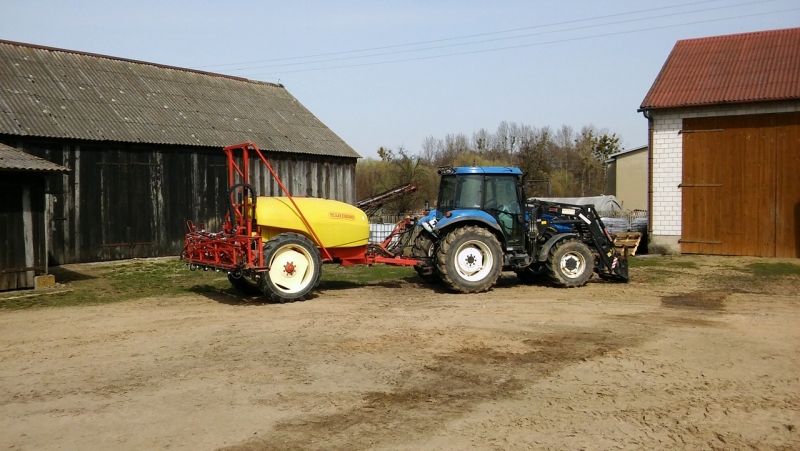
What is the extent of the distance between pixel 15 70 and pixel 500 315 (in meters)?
15.1

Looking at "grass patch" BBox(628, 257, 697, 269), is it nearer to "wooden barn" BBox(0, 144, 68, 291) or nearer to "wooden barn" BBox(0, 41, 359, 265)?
"wooden barn" BBox(0, 41, 359, 265)

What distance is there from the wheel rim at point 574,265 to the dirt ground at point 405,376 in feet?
5.44

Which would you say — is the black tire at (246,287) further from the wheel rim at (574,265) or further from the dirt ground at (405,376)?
the wheel rim at (574,265)

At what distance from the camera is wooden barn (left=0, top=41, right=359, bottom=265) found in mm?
17125

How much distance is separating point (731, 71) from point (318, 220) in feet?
42.7

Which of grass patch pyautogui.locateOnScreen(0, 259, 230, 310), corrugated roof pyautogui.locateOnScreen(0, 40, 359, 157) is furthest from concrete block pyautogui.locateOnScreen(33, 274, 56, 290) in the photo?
corrugated roof pyautogui.locateOnScreen(0, 40, 359, 157)

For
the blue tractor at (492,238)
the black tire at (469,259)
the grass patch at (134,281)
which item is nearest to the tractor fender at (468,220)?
the blue tractor at (492,238)

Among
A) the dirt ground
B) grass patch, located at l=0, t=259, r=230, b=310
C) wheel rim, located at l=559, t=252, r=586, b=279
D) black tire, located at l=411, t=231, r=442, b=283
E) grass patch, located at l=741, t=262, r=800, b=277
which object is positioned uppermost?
black tire, located at l=411, t=231, r=442, b=283

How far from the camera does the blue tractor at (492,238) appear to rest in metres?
11.8

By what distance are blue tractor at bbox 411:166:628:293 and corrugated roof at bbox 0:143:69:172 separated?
6.92 meters

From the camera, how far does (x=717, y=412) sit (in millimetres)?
5488

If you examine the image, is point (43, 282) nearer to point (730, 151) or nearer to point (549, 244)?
point (549, 244)

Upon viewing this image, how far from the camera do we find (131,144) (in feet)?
60.3

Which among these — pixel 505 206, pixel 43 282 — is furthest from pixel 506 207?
pixel 43 282
